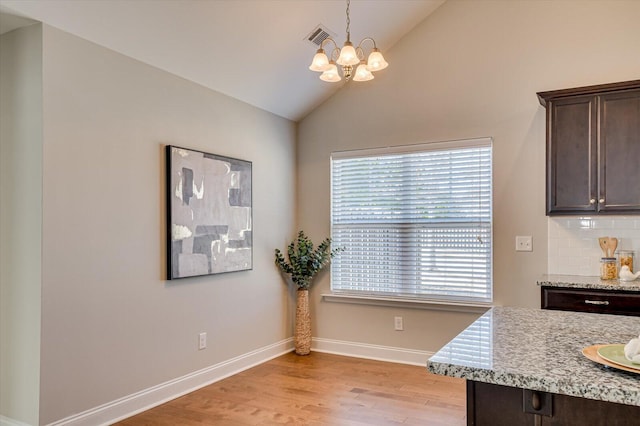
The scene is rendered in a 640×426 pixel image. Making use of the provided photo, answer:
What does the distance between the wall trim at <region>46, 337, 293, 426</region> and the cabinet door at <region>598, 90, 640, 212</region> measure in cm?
310

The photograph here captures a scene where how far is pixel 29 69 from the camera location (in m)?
2.79

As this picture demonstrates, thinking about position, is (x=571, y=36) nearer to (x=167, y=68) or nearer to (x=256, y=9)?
(x=256, y=9)

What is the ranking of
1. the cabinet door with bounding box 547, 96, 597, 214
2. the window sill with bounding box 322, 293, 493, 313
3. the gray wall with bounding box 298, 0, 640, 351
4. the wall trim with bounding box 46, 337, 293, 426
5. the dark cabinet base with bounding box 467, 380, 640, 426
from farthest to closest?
the window sill with bounding box 322, 293, 493, 313
the gray wall with bounding box 298, 0, 640, 351
the cabinet door with bounding box 547, 96, 597, 214
the wall trim with bounding box 46, 337, 293, 426
the dark cabinet base with bounding box 467, 380, 640, 426

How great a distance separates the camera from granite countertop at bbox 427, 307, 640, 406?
1.11m

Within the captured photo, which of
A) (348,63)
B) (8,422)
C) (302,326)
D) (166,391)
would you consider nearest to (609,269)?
(348,63)

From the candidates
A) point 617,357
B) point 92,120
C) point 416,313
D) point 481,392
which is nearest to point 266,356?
point 416,313

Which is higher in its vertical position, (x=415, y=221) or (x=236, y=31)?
(x=236, y=31)

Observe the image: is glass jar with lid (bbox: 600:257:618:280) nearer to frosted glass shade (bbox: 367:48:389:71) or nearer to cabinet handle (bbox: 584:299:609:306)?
cabinet handle (bbox: 584:299:609:306)

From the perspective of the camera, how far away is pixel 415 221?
442cm

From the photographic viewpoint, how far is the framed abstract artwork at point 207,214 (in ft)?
11.5

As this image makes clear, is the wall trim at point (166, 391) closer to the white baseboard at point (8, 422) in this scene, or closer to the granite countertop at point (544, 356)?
the white baseboard at point (8, 422)

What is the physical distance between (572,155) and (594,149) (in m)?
→ 0.14

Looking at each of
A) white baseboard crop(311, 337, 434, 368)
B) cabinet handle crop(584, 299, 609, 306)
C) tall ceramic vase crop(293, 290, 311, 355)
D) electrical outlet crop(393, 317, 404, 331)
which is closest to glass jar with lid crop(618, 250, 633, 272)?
cabinet handle crop(584, 299, 609, 306)

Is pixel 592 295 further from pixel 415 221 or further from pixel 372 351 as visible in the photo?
pixel 372 351
